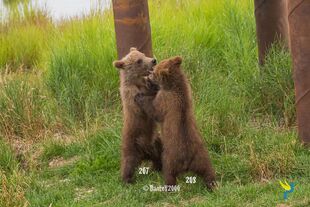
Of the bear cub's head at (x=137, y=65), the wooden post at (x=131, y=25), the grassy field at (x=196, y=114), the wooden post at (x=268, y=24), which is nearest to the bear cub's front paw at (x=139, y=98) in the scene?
the bear cub's head at (x=137, y=65)

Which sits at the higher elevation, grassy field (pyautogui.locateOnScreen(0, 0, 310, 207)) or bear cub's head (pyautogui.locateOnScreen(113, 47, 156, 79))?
bear cub's head (pyautogui.locateOnScreen(113, 47, 156, 79))

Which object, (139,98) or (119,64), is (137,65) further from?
(139,98)

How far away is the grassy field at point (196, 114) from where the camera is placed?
578 centimetres

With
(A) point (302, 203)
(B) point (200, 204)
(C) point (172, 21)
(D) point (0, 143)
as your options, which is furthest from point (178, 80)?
(C) point (172, 21)

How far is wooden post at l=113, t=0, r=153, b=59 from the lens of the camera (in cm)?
678

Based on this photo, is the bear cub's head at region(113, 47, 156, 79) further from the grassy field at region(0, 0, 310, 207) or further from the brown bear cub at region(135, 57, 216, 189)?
the grassy field at region(0, 0, 310, 207)

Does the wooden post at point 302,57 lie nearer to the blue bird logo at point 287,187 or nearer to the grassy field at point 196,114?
the grassy field at point 196,114

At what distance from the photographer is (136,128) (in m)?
6.11

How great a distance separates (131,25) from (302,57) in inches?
69.4

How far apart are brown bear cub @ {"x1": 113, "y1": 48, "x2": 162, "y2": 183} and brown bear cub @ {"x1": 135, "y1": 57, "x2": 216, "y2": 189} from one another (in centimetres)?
32

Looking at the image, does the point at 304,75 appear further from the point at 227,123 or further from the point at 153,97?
the point at 153,97

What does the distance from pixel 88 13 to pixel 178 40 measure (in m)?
2.65

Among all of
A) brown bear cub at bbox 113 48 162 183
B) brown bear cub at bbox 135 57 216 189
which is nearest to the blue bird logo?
brown bear cub at bbox 135 57 216 189

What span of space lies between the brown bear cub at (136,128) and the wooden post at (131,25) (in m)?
0.56
